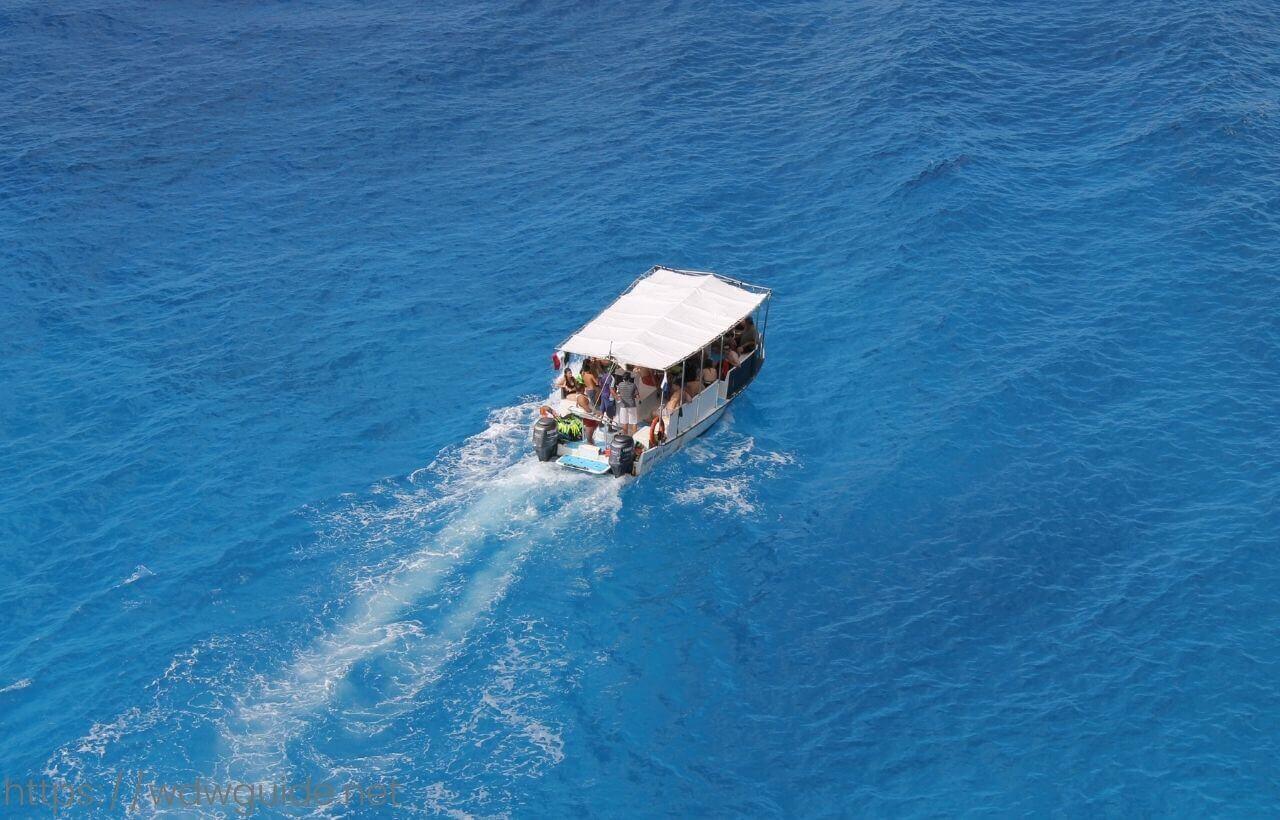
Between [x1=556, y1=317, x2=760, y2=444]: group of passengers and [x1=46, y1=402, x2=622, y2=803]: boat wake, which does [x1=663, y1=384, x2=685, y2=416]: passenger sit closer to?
[x1=556, y1=317, x2=760, y2=444]: group of passengers

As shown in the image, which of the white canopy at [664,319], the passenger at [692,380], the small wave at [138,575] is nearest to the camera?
the small wave at [138,575]

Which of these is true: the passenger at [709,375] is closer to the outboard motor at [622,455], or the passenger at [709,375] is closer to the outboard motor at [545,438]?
the outboard motor at [622,455]

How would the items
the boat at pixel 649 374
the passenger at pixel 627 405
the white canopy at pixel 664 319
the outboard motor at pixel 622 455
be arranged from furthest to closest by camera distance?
the passenger at pixel 627 405 → the white canopy at pixel 664 319 → the boat at pixel 649 374 → the outboard motor at pixel 622 455

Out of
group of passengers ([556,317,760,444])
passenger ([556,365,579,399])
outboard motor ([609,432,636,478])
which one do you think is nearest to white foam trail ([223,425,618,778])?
outboard motor ([609,432,636,478])

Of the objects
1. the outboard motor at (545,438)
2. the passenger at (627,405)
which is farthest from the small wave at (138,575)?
the passenger at (627,405)

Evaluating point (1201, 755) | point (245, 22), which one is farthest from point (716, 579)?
point (245, 22)
